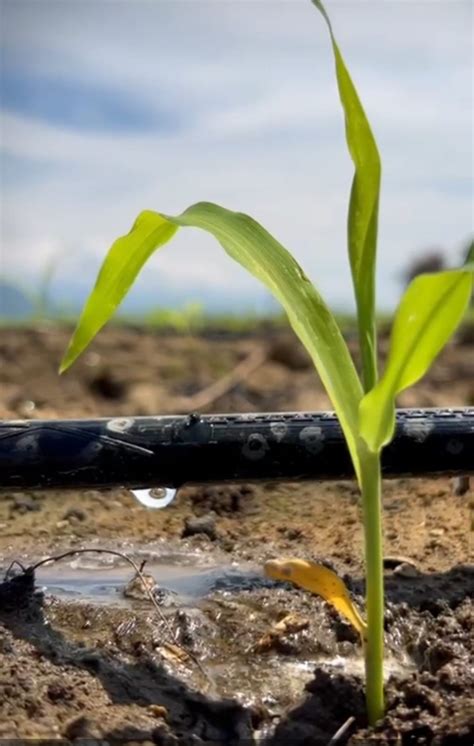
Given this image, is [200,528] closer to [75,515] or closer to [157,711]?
[75,515]

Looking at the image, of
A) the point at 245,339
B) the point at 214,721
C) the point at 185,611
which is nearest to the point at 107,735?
the point at 214,721

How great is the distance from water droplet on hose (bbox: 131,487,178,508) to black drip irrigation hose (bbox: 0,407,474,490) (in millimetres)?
51

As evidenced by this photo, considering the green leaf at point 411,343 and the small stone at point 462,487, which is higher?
the green leaf at point 411,343

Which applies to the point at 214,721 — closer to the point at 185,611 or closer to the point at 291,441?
the point at 185,611

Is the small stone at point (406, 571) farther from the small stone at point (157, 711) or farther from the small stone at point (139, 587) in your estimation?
the small stone at point (157, 711)

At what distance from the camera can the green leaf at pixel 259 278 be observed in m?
1.21

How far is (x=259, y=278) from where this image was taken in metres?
1.23

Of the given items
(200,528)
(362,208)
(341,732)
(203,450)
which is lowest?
(341,732)

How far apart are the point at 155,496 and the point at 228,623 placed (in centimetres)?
27

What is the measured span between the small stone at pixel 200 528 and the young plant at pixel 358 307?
26.8 inches

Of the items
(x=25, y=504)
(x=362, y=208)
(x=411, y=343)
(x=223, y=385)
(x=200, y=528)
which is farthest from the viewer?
(x=223, y=385)

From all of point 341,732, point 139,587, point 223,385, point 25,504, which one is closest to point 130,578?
point 139,587

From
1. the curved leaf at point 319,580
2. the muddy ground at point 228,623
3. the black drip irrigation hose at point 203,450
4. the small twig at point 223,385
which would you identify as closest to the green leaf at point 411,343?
the curved leaf at point 319,580

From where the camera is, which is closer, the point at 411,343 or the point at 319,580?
the point at 411,343
